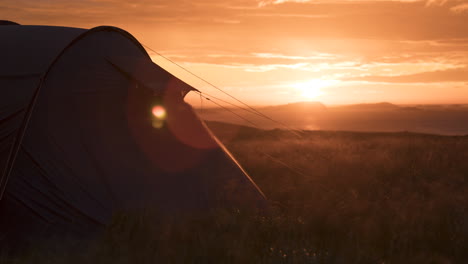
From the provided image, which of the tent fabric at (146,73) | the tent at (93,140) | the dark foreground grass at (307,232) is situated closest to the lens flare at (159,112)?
the tent at (93,140)

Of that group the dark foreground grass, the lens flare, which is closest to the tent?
the lens flare

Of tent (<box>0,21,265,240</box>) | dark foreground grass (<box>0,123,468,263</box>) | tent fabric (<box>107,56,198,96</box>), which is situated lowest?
dark foreground grass (<box>0,123,468,263</box>)

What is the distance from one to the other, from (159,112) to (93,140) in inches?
49.6

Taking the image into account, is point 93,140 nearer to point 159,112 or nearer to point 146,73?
point 159,112

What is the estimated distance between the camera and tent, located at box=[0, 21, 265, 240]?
6.89 m

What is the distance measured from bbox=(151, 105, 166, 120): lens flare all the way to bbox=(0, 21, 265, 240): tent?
2cm

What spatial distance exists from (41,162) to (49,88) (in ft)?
3.62

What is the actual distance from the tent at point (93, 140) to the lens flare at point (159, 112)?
17 millimetres

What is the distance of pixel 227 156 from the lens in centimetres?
862

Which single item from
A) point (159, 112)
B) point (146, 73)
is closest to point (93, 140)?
point (159, 112)

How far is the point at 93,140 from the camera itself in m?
7.33

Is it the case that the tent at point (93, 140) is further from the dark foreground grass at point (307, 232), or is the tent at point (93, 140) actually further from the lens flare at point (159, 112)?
the dark foreground grass at point (307, 232)

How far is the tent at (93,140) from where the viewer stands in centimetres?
689

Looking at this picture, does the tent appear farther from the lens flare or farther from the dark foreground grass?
the dark foreground grass
